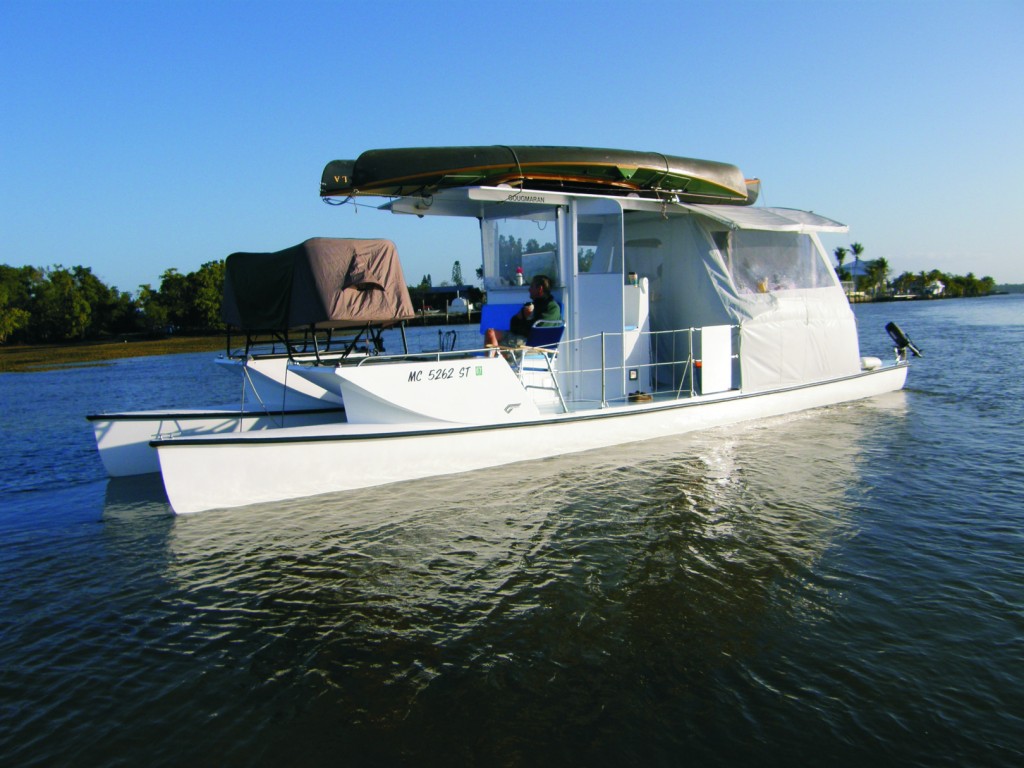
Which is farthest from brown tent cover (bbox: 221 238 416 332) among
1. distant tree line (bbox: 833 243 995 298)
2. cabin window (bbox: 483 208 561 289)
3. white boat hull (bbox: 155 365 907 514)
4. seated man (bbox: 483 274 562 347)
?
distant tree line (bbox: 833 243 995 298)

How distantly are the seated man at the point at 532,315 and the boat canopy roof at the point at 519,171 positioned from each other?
145 cm

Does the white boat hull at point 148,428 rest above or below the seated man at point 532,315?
below

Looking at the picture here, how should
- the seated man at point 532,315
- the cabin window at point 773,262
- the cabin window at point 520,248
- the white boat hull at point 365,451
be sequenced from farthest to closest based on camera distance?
the cabin window at point 773,262
the cabin window at point 520,248
the seated man at point 532,315
the white boat hull at point 365,451

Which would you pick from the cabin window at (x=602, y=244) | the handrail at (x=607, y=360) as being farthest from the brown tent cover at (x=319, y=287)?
the cabin window at (x=602, y=244)

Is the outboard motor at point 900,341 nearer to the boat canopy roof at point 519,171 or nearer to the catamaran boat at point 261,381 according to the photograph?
the boat canopy roof at point 519,171

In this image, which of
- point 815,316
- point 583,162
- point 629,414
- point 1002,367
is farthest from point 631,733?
point 1002,367

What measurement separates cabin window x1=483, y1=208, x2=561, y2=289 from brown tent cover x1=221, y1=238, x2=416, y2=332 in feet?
7.99

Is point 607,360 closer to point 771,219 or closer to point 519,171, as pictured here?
point 519,171

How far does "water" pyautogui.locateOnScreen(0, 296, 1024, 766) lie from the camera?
409 centimetres

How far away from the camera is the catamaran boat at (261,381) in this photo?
882 centimetres

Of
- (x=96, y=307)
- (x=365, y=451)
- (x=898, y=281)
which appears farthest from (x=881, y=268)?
(x=365, y=451)

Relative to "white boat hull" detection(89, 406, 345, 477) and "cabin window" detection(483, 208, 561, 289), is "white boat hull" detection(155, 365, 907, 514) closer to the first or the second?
"white boat hull" detection(89, 406, 345, 477)

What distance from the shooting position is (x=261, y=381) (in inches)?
446

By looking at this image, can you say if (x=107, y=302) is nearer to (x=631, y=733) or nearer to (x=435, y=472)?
(x=435, y=472)
